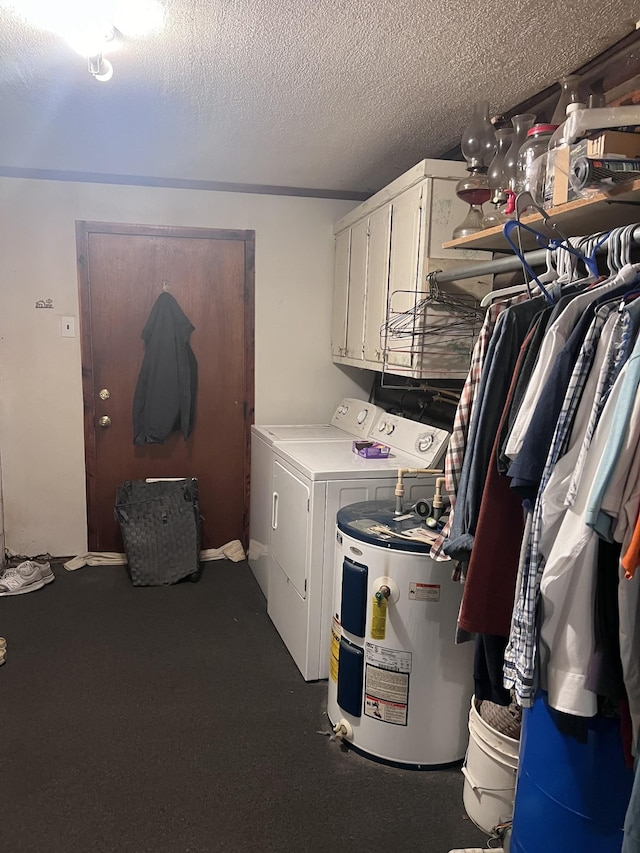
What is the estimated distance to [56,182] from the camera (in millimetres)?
3496

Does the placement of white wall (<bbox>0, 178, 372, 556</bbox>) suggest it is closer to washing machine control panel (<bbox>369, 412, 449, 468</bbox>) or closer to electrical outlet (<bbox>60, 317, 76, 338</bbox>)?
electrical outlet (<bbox>60, 317, 76, 338</bbox>)

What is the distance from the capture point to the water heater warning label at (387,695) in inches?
80.8

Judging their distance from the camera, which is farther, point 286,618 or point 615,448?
point 286,618

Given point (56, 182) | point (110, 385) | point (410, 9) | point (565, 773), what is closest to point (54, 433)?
point (110, 385)

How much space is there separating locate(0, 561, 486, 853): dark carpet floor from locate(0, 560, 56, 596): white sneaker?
252mm

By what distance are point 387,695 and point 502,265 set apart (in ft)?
4.66

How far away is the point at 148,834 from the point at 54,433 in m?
2.45

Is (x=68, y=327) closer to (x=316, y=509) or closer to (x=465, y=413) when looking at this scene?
(x=316, y=509)

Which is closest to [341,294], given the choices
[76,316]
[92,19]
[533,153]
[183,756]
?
[76,316]

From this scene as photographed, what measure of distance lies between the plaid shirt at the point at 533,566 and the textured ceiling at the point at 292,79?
1.09m

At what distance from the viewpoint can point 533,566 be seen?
1296mm

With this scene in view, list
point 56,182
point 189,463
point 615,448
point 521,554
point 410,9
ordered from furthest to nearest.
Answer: point 189,463 < point 56,182 < point 410,9 < point 521,554 < point 615,448

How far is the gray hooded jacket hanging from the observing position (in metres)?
3.68

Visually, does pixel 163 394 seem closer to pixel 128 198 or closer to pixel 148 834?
pixel 128 198
